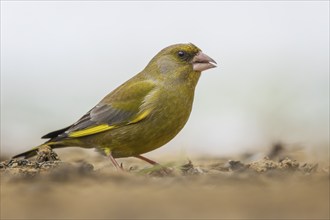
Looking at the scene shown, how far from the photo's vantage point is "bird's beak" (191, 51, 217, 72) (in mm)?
6383

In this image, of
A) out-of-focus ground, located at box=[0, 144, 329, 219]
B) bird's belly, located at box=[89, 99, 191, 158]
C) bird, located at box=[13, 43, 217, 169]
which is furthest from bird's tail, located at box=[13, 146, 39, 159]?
out-of-focus ground, located at box=[0, 144, 329, 219]

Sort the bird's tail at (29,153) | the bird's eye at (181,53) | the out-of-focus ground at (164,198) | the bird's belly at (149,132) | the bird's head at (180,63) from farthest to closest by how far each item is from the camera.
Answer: the bird's eye at (181,53) → the bird's head at (180,63) → the bird's tail at (29,153) → the bird's belly at (149,132) → the out-of-focus ground at (164,198)

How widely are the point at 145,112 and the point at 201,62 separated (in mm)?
703

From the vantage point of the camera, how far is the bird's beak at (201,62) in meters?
6.38

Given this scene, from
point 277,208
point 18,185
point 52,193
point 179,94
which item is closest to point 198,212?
point 277,208

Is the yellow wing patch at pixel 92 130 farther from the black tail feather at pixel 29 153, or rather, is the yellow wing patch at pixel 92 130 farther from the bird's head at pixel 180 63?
the bird's head at pixel 180 63

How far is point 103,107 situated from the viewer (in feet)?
21.7

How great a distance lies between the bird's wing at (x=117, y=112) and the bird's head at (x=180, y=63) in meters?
0.17

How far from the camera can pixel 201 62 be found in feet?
21.2

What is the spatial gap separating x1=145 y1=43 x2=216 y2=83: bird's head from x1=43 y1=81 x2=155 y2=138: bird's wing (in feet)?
0.57

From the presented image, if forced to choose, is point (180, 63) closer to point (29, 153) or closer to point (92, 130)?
point (92, 130)

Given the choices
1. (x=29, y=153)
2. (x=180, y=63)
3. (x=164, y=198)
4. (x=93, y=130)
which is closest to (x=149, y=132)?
(x=93, y=130)

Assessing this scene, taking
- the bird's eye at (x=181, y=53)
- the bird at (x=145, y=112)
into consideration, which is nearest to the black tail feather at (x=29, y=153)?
the bird at (x=145, y=112)

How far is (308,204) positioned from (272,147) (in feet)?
15.5
